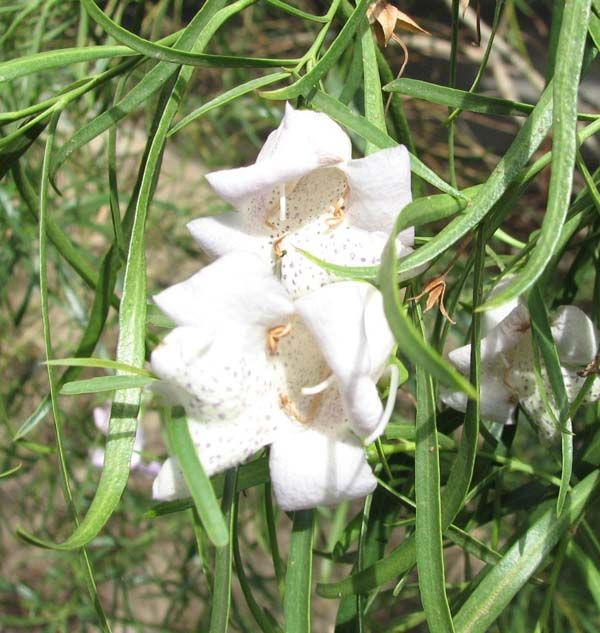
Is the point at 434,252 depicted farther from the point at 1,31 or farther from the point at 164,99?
the point at 1,31

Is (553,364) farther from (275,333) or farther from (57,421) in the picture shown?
(57,421)

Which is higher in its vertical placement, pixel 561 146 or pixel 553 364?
pixel 561 146

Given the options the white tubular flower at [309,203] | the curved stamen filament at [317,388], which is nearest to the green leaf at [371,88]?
the white tubular flower at [309,203]

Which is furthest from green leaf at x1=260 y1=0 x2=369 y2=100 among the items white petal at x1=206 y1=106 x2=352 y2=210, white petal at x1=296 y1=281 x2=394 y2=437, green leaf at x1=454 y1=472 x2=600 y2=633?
green leaf at x1=454 y1=472 x2=600 y2=633

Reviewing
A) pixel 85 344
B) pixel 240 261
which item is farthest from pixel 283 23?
pixel 240 261

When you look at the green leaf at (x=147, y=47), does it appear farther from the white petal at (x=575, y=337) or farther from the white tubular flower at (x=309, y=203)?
the white petal at (x=575, y=337)

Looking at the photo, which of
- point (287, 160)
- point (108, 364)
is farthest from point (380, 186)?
point (108, 364)

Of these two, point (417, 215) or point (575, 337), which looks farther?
point (575, 337)
